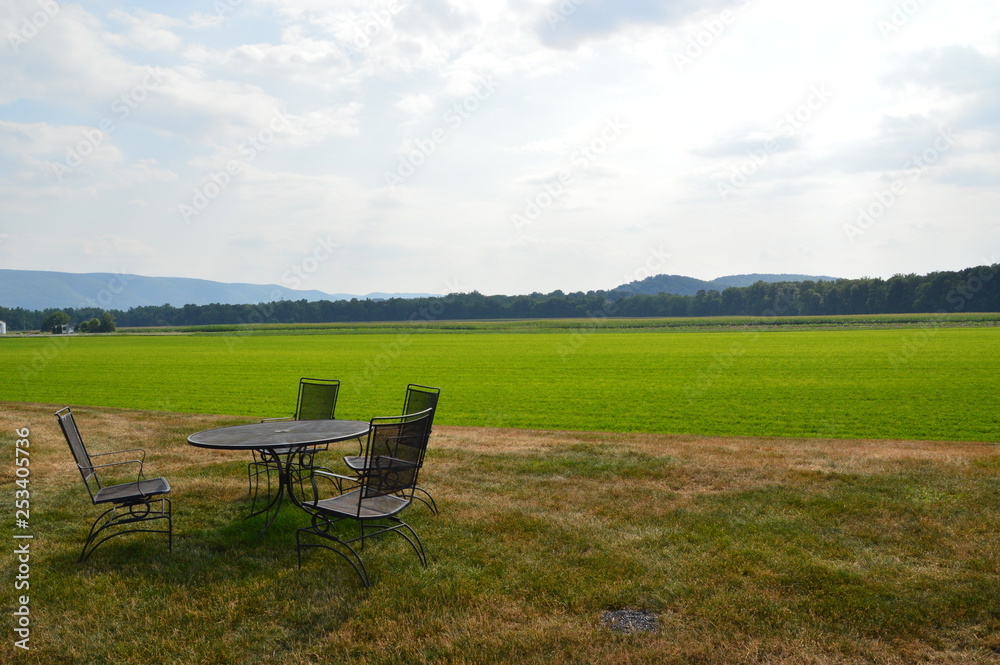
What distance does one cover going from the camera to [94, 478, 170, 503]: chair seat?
6.32 meters

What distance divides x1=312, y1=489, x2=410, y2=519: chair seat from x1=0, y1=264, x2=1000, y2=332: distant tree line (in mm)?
130112

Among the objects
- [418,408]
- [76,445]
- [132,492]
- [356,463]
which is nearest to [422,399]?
[418,408]

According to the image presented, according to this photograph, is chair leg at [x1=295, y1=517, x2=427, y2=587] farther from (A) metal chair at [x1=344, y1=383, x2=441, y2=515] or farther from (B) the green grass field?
(A) metal chair at [x1=344, y1=383, x2=441, y2=515]

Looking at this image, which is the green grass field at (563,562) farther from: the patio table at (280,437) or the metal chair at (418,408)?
the patio table at (280,437)

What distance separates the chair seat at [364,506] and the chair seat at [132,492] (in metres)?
1.71

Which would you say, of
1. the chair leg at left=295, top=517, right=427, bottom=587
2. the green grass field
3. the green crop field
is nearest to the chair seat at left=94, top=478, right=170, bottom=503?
the green grass field

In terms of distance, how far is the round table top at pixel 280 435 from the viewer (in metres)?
6.32

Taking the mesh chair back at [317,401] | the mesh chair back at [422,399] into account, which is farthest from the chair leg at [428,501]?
the mesh chair back at [317,401]

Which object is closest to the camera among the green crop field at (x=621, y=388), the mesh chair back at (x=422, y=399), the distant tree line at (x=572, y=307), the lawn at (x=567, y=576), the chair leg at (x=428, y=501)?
the lawn at (x=567, y=576)

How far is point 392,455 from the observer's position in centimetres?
582

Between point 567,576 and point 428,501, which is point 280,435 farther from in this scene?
point 567,576

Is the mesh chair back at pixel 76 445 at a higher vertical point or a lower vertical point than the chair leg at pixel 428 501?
higher

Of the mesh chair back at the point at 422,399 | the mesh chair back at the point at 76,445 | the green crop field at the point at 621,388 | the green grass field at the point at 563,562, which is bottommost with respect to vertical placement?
the green crop field at the point at 621,388

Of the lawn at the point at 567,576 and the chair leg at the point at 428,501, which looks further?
the chair leg at the point at 428,501
